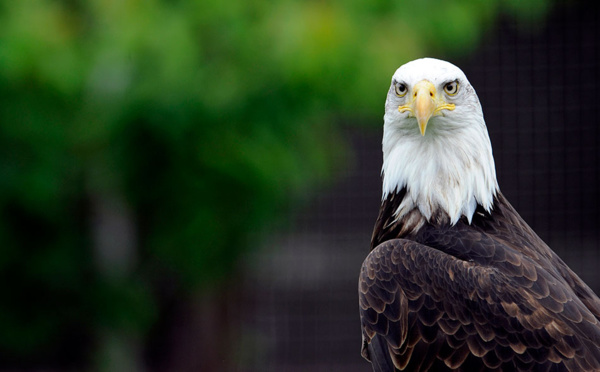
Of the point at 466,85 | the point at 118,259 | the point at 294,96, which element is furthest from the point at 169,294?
the point at 466,85

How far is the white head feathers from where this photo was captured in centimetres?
291

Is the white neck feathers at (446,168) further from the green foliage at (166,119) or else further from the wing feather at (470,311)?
the green foliage at (166,119)

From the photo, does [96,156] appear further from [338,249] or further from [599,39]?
[599,39]

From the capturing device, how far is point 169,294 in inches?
237

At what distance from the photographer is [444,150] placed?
9.68 feet

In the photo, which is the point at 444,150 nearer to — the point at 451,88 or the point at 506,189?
the point at 451,88

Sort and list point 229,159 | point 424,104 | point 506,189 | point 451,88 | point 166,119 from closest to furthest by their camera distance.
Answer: point 424,104, point 451,88, point 166,119, point 229,159, point 506,189

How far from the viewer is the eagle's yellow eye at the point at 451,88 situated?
291 cm

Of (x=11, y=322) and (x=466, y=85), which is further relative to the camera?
(x=11, y=322)

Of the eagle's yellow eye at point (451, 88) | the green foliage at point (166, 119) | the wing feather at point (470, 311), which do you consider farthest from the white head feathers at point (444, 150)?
the green foliage at point (166, 119)

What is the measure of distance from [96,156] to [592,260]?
12.6ft

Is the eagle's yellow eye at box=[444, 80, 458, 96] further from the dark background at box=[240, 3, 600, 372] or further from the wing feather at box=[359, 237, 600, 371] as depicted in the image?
the dark background at box=[240, 3, 600, 372]

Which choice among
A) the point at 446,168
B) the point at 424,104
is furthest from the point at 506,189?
the point at 424,104

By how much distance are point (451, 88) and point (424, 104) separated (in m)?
0.18
